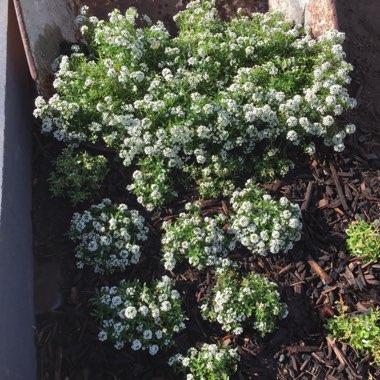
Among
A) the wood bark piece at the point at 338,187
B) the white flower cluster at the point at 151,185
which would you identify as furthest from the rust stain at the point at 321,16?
the white flower cluster at the point at 151,185

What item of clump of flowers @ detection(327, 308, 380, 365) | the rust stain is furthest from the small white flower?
the rust stain

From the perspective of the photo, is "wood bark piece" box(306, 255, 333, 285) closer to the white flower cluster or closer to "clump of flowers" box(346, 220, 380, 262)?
"clump of flowers" box(346, 220, 380, 262)

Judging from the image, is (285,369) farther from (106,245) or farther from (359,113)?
(359,113)

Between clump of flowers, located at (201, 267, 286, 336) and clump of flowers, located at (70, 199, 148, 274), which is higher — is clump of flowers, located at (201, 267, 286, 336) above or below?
below

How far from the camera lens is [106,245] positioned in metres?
3.61

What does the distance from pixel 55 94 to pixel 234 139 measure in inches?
55.3

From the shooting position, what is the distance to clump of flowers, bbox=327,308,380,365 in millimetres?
3359

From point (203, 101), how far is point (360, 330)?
6.22 feet

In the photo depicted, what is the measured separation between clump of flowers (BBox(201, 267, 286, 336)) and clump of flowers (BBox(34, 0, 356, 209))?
773 mm

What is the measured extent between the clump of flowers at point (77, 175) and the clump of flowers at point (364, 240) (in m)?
1.85

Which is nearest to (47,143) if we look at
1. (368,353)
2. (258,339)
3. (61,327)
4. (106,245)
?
(106,245)

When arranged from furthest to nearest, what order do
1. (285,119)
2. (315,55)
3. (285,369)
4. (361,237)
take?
1. (315,55)
2. (285,119)
3. (361,237)
4. (285,369)

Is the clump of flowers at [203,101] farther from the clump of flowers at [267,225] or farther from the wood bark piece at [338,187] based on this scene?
the clump of flowers at [267,225]

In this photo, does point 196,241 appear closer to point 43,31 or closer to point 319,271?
point 319,271
